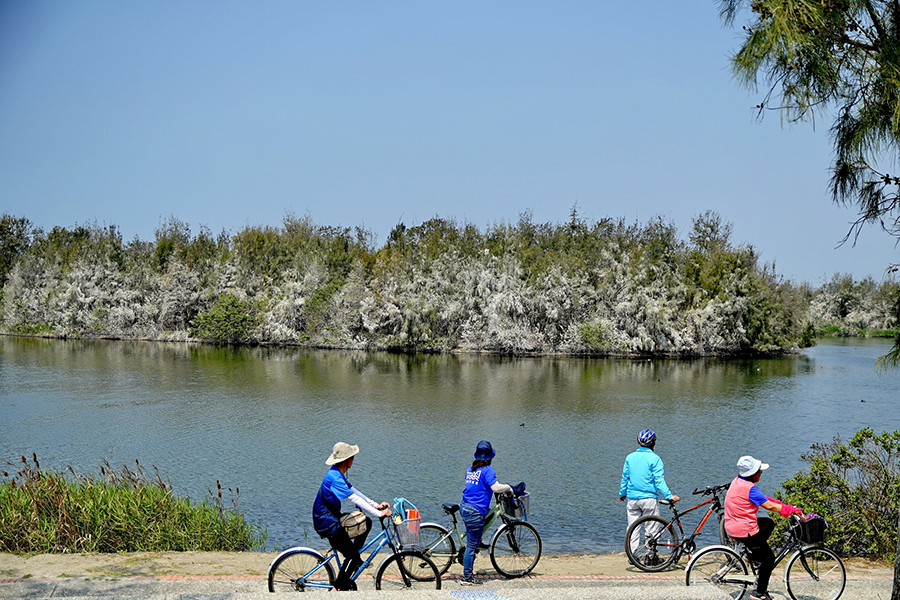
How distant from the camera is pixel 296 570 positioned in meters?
7.98

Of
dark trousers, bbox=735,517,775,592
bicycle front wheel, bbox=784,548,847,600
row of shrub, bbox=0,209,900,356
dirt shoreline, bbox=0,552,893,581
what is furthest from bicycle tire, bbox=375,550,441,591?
row of shrub, bbox=0,209,900,356

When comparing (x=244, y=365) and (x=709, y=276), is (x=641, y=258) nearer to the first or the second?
(x=709, y=276)

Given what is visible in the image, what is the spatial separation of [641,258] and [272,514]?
5126cm

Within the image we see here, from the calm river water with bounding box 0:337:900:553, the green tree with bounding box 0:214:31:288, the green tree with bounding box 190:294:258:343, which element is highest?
the green tree with bounding box 0:214:31:288

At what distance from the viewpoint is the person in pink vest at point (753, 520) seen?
7.95 meters

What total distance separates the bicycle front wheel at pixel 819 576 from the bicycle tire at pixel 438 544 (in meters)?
3.84

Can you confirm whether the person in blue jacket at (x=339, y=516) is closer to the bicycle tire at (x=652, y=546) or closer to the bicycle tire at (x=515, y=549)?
the bicycle tire at (x=515, y=549)

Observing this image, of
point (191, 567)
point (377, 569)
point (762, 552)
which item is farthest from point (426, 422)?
point (762, 552)

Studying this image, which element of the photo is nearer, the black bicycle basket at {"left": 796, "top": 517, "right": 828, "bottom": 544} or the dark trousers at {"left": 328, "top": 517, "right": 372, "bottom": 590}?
the dark trousers at {"left": 328, "top": 517, "right": 372, "bottom": 590}

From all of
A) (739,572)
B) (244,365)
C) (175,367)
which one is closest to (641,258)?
(244,365)

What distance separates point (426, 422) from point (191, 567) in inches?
711

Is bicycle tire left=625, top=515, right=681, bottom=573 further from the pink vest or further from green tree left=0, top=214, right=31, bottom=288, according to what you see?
green tree left=0, top=214, right=31, bottom=288

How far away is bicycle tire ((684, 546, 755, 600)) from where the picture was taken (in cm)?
809

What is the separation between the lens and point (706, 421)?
1126 inches
